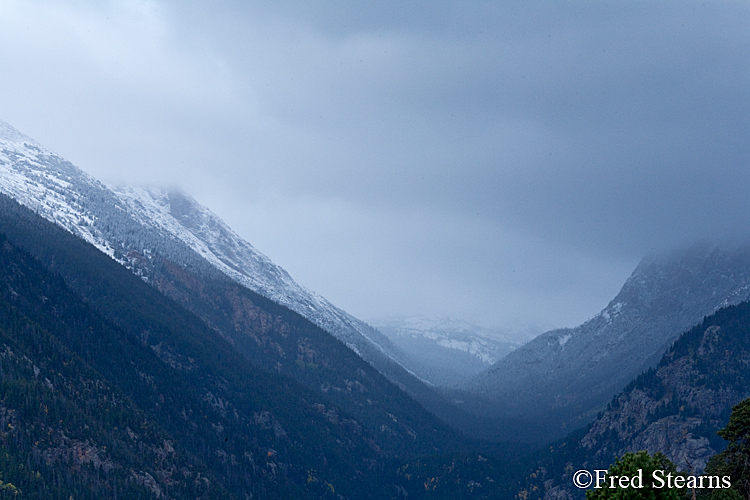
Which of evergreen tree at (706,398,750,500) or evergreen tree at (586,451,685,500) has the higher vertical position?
evergreen tree at (706,398,750,500)

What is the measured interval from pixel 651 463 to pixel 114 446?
17883 cm

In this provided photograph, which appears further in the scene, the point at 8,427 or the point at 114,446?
the point at 114,446

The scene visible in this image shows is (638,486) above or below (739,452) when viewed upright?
below

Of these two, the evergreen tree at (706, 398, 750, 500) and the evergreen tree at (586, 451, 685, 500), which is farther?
the evergreen tree at (706, 398, 750, 500)

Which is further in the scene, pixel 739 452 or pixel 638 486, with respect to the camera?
pixel 739 452

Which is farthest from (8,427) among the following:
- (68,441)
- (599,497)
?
(599,497)

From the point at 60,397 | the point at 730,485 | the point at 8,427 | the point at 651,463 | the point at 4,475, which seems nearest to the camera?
the point at 651,463

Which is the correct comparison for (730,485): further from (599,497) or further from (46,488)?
(46,488)

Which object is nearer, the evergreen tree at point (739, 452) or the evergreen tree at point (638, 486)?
the evergreen tree at point (638, 486)

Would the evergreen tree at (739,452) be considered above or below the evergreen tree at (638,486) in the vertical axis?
above

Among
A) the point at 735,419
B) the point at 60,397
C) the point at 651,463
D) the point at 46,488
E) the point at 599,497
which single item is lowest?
the point at 46,488

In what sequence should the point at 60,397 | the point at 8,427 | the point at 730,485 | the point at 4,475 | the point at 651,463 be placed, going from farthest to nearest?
1. the point at 60,397
2. the point at 8,427
3. the point at 4,475
4. the point at 730,485
5. the point at 651,463

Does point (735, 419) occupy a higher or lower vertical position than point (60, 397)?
higher

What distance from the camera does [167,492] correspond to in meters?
197
